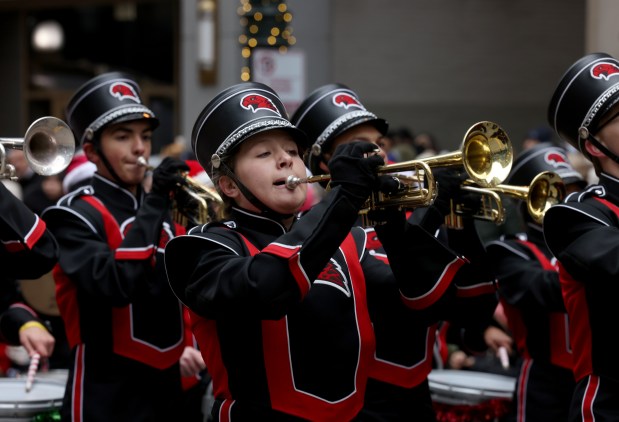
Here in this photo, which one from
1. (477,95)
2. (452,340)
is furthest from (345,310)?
(477,95)

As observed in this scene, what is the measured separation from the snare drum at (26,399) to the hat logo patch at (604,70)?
2763mm

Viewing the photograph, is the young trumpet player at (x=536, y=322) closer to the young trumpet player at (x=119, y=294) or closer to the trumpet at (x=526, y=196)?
the trumpet at (x=526, y=196)

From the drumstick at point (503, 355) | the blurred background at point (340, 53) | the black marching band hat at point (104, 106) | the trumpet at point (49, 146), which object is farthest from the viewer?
the blurred background at point (340, 53)

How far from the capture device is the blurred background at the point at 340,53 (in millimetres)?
16594

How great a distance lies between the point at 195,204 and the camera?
16.9 feet

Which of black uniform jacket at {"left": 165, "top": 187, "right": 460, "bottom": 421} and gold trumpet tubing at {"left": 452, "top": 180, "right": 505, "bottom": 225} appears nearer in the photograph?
black uniform jacket at {"left": 165, "top": 187, "right": 460, "bottom": 421}

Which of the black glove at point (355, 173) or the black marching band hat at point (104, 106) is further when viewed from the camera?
the black marching band hat at point (104, 106)

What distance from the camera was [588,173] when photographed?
7523 mm

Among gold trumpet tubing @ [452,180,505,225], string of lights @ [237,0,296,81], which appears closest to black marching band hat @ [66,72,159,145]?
gold trumpet tubing @ [452,180,505,225]

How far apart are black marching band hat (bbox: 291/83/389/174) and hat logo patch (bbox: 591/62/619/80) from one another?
107 centimetres

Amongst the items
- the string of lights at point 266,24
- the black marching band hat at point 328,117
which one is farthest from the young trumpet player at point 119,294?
the string of lights at point 266,24

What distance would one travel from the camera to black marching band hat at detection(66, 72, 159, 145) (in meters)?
5.25

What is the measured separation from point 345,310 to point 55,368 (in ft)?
11.0

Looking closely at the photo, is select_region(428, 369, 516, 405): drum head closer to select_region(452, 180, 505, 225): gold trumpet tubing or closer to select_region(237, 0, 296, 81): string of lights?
select_region(452, 180, 505, 225): gold trumpet tubing
